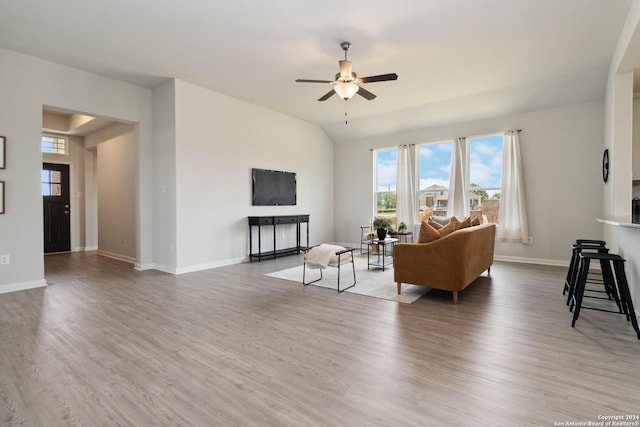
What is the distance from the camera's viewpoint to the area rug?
3.85 m

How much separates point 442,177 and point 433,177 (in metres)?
0.20

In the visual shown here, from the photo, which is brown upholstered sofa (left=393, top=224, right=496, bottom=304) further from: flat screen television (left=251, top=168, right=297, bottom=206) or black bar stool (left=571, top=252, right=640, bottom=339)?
flat screen television (left=251, top=168, right=297, bottom=206)

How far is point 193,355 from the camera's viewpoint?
2305 millimetres

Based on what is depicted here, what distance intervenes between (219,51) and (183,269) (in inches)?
130

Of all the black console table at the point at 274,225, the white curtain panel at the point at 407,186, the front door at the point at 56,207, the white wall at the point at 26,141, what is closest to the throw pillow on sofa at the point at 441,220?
the white curtain panel at the point at 407,186

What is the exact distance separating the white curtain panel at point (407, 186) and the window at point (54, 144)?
26.0ft

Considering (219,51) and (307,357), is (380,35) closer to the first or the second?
(219,51)

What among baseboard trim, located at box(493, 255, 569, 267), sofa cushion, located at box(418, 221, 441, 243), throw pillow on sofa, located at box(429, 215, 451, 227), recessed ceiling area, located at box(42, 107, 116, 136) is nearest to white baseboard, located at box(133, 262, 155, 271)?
recessed ceiling area, located at box(42, 107, 116, 136)

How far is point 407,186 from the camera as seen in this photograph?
7262 millimetres

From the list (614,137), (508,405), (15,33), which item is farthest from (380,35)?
(15,33)

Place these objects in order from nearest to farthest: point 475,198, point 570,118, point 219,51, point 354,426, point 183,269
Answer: point 354,426, point 219,51, point 183,269, point 570,118, point 475,198

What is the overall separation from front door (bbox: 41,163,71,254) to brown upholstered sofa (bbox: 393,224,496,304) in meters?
7.78

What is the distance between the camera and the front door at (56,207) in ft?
23.5

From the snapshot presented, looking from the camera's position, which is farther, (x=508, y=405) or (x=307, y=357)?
(x=307, y=357)
